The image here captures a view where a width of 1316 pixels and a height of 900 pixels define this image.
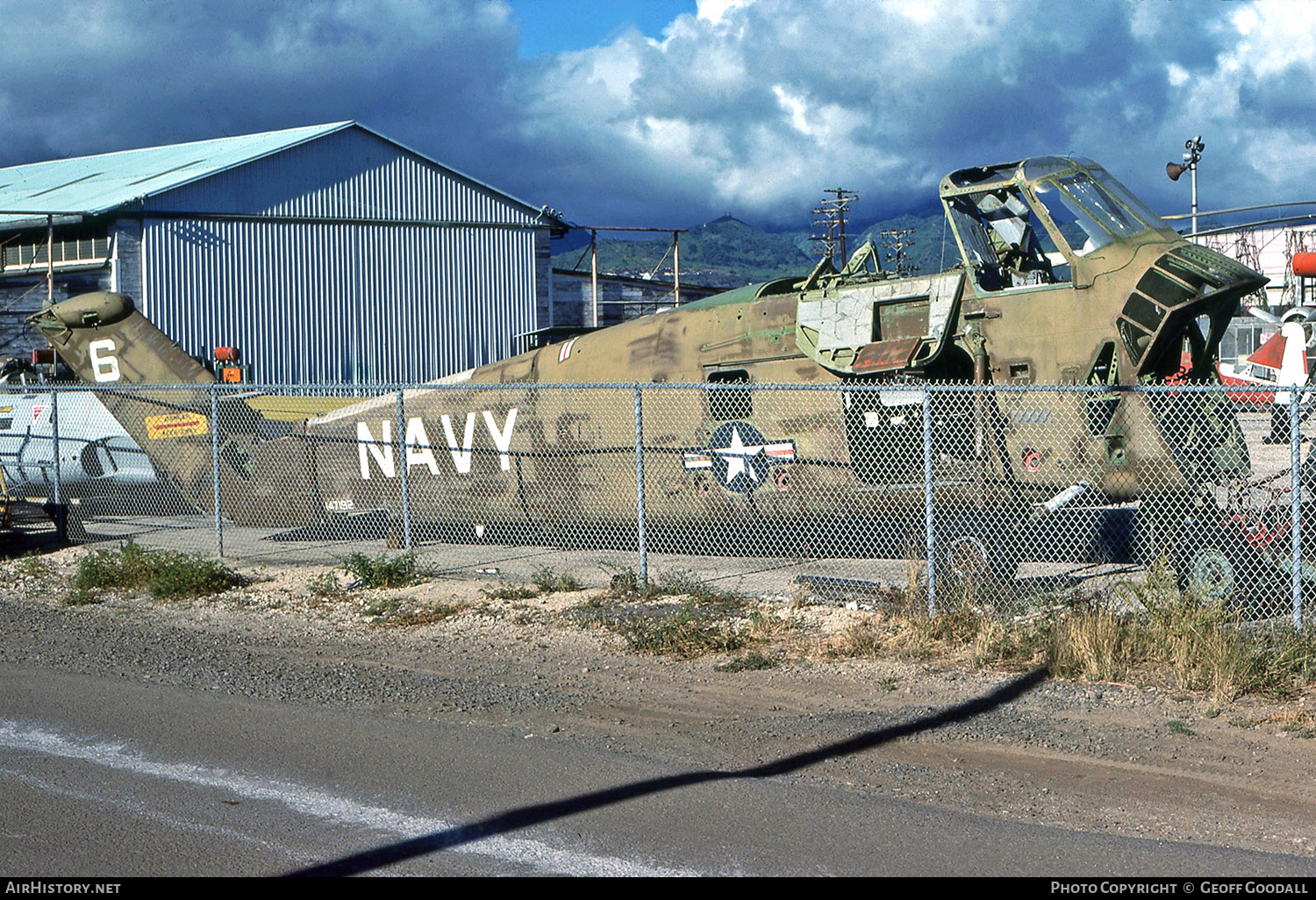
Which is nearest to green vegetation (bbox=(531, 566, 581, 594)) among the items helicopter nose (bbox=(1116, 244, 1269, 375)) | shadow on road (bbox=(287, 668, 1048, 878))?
shadow on road (bbox=(287, 668, 1048, 878))

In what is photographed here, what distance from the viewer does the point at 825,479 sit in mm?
10617

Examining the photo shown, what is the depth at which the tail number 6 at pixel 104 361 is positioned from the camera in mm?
15320

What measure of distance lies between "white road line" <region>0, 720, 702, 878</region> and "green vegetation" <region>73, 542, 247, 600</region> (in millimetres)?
4122

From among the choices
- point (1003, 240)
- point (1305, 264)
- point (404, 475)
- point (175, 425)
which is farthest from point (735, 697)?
point (1305, 264)

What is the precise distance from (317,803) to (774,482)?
6.17 metres

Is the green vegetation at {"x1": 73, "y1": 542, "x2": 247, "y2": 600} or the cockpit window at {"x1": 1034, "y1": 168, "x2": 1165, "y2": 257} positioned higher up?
the cockpit window at {"x1": 1034, "y1": 168, "x2": 1165, "y2": 257}

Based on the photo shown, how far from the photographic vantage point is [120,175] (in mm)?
32000

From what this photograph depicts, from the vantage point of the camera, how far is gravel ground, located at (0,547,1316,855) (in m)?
5.44

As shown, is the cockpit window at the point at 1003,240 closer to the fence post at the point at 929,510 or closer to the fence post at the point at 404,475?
the fence post at the point at 929,510

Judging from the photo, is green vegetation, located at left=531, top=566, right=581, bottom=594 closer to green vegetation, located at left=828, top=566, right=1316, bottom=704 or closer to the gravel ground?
the gravel ground

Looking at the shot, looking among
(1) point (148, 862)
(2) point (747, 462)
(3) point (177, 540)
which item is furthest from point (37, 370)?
(1) point (148, 862)

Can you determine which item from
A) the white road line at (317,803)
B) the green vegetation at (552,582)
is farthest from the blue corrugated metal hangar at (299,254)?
the white road line at (317,803)

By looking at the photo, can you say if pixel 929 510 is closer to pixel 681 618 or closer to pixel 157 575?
pixel 681 618

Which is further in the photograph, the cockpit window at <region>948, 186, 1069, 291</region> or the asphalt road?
the cockpit window at <region>948, 186, 1069, 291</region>
